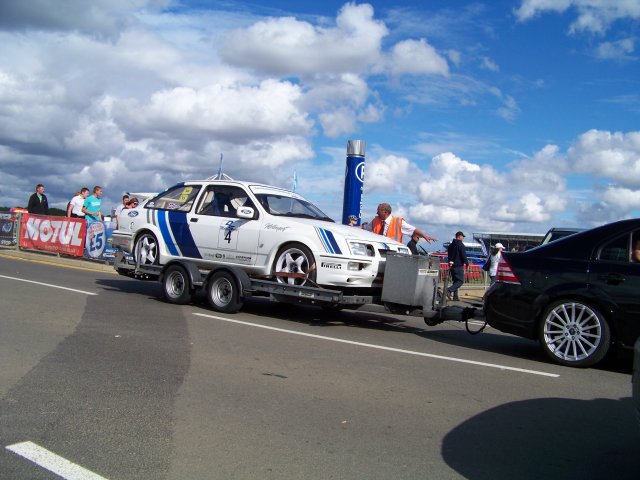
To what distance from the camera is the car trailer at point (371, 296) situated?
8344mm

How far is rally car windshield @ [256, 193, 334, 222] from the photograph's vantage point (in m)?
9.69

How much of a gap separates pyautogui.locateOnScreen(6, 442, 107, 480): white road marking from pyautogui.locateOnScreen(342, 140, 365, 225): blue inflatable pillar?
12279mm

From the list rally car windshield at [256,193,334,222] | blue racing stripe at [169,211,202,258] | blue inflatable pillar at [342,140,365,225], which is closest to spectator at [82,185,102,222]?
blue inflatable pillar at [342,140,365,225]

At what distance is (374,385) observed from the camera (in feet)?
18.9

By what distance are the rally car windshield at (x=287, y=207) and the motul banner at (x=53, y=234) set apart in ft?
34.6

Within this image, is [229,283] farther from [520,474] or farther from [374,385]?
[520,474]

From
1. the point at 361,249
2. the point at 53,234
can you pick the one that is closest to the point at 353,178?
the point at 361,249

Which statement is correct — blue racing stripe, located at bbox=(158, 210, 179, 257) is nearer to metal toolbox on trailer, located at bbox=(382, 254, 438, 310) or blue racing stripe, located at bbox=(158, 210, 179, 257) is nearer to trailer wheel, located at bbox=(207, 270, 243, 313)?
trailer wheel, located at bbox=(207, 270, 243, 313)

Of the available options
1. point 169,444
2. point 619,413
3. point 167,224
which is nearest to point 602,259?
point 619,413

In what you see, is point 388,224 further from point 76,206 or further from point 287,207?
point 76,206

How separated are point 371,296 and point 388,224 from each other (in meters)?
2.65

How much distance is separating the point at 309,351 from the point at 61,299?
5.37 metres

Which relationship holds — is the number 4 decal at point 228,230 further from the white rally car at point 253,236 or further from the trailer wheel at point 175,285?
the trailer wheel at point 175,285

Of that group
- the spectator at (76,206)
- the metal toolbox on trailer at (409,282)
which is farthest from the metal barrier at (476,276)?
the spectator at (76,206)
